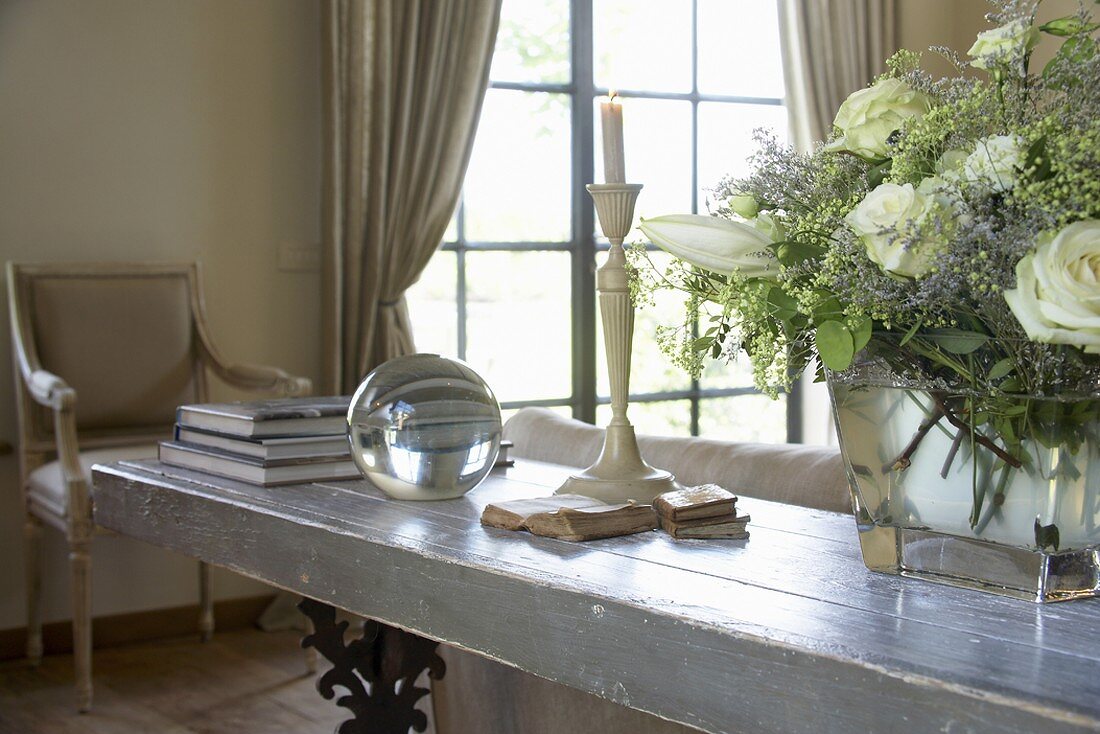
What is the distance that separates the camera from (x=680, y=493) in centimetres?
140

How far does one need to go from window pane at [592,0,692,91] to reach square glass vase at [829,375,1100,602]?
373 cm

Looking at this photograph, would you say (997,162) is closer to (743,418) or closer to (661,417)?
(661,417)

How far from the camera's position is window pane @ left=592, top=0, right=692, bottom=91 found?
476 cm

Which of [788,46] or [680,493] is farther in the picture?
[788,46]

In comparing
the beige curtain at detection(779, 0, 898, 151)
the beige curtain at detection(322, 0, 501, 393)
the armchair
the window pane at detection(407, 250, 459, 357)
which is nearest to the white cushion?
the armchair

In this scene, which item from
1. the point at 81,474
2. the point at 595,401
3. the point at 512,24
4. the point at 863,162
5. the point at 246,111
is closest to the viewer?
the point at 863,162

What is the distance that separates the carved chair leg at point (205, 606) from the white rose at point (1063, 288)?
10.3ft

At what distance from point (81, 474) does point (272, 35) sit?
160 centimetres

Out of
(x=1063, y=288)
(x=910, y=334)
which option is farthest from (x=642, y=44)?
(x=1063, y=288)

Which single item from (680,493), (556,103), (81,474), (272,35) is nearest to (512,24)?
(556,103)

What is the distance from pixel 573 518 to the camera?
52.1 inches

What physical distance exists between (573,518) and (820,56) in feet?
13.7

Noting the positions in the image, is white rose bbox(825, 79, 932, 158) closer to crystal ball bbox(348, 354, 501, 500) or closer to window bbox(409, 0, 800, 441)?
crystal ball bbox(348, 354, 501, 500)

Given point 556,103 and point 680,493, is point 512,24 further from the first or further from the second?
point 680,493
